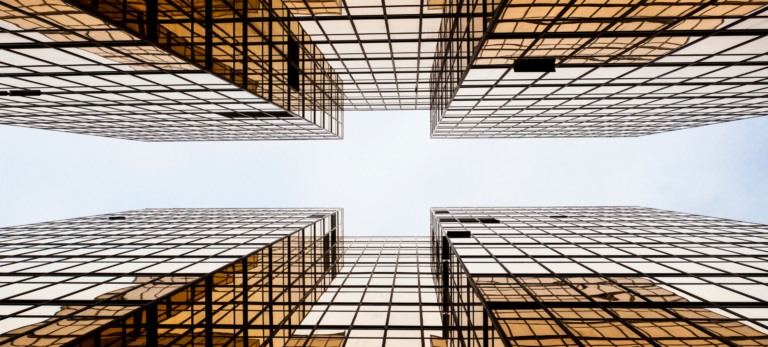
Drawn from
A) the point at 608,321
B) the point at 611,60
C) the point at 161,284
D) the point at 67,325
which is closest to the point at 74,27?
the point at 67,325

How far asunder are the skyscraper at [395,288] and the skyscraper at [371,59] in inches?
360

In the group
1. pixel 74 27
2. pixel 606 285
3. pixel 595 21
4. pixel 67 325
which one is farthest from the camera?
pixel 606 285

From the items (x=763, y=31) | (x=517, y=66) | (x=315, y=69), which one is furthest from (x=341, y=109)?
(x=763, y=31)

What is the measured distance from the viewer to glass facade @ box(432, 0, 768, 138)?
11.7 metres

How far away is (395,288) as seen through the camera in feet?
63.2

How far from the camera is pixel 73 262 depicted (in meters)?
18.6

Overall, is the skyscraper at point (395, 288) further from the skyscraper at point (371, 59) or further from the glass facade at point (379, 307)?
the skyscraper at point (371, 59)

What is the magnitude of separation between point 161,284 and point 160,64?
9.84 meters

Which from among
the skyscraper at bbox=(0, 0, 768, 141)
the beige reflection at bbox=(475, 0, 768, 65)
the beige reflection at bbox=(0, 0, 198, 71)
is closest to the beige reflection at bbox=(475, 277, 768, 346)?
the skyscraper at bbox=(0, 0, 768, 141)

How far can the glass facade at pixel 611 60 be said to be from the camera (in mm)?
11688

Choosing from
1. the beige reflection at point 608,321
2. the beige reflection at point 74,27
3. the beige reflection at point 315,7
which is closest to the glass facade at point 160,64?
the beige reflection at point 74,27

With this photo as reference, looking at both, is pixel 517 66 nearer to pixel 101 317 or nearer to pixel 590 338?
pixel 590 338

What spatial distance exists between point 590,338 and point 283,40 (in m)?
20.6

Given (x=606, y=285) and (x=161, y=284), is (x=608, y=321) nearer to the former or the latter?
(x=606, y=285)
